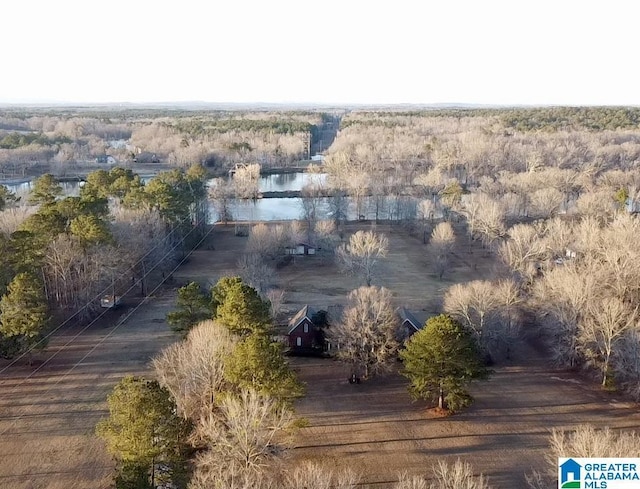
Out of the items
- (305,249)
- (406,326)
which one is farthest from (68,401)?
(305,249)

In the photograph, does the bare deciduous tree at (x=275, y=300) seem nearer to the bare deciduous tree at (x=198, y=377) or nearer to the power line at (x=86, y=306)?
the bare deciduous tree at (x=198, y=377)

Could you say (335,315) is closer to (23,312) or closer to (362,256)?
(362,256)

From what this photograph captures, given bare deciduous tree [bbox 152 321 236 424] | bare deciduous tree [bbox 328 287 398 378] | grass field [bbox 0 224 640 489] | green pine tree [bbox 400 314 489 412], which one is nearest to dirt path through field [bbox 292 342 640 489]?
grass field [bbox 0 224 640 489]

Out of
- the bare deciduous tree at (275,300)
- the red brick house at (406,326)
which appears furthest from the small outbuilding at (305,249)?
the red brick house at (406,326)

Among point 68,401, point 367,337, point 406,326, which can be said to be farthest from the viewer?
point 406,326

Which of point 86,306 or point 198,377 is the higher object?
point 198,377

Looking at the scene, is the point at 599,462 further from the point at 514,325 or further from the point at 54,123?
the point at 54,123
